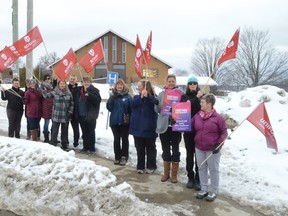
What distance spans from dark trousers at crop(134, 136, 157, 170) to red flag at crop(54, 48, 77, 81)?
2.70 meters

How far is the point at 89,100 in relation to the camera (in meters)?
7.86

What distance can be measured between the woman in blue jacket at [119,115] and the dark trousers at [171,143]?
1.16 metres

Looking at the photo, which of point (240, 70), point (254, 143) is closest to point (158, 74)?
point (240, 70)

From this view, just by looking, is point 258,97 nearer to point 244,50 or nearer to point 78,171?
point 78,171

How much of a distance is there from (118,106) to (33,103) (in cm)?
261

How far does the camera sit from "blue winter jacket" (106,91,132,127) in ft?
23.2

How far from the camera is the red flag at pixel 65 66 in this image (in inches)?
322

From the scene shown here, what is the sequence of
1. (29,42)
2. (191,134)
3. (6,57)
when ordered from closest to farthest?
1. (191,134)
2. (29,42)
3. (6,57)

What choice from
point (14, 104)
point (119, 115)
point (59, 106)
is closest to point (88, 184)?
point (119, 115)

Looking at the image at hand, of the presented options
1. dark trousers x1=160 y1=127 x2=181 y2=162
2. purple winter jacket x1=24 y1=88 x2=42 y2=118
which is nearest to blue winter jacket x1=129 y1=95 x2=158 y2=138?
Answer: dark trousers x1=160 y1=127 x2=181 y2=162

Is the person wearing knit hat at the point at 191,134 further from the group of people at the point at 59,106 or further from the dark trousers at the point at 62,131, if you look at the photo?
the dark trousers at the point at 62,131

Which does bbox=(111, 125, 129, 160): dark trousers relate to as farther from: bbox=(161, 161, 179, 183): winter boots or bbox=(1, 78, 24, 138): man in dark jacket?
bbox=(1, 78, 24, 138): man in dark jacket

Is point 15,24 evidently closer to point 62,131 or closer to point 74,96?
point 74,96

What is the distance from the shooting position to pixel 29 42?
945 cm
